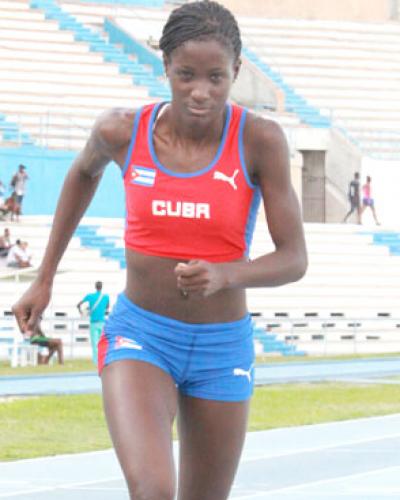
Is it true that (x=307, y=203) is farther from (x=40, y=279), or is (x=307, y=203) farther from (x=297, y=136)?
(x=40, y=279)

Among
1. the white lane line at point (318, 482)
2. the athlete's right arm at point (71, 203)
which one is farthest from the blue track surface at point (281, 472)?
the athlete's right arm at point (71, 203)

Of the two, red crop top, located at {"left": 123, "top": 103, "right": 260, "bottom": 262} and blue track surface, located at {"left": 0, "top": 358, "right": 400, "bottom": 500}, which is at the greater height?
red crop top, located at {"left": 123, "top": 103, "right": 260, "bottom": 262}

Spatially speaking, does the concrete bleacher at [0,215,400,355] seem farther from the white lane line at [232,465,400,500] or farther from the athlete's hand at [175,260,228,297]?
the athlete's hand at [175,260,228,297]

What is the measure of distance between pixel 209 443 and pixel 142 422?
1.10ft

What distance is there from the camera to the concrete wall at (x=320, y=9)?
5094cm

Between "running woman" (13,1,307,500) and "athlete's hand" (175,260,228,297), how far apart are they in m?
0.27

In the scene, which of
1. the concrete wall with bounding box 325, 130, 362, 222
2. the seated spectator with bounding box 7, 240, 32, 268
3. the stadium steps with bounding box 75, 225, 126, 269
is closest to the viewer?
the seated spectator with bounding box 7, 240, 32, 268

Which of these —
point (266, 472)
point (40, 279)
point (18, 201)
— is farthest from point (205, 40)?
point (18, 201)

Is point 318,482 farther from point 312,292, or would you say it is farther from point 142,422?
point 312,292

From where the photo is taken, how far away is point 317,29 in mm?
49750

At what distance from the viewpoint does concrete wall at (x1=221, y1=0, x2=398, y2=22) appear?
5094 centimetres

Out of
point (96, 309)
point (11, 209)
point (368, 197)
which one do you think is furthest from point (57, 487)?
point (368, 197)

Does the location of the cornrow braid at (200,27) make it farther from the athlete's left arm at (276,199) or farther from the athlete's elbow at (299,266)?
the athlete's elbow at (299,266)

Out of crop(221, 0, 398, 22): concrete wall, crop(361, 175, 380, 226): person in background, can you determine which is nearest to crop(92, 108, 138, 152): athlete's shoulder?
crop(361, 175, 380, 226): person in background
